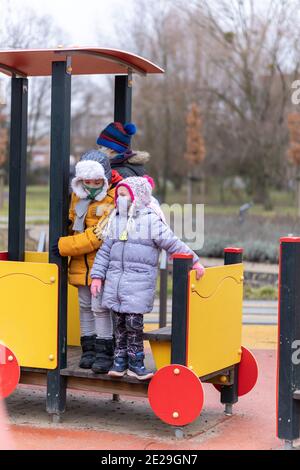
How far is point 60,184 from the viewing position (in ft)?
19.8

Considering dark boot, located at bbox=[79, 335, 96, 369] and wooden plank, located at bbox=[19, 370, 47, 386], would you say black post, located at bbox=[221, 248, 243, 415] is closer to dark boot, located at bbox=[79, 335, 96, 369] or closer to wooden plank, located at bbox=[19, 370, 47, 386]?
dark boot, located at bbox=[79, 335, 96, 369]

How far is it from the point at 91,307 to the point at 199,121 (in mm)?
33353

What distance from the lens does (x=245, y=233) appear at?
63.5 ft

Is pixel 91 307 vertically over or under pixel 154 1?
under

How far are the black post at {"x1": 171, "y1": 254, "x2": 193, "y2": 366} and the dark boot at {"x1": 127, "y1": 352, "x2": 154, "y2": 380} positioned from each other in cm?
24

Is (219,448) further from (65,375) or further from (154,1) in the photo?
(154,1)

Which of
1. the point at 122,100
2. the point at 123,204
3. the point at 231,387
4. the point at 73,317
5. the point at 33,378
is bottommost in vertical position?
the point at 231,387

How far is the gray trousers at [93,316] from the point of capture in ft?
19.8

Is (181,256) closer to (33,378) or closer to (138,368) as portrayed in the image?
(138,368)

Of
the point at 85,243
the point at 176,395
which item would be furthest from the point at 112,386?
the point at 85,243

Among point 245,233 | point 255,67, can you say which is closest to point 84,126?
point 255,67

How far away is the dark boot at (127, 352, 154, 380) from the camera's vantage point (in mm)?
5827

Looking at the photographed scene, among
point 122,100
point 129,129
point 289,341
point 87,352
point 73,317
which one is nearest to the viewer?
point 289,341

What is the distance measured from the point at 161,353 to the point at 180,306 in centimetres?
41
